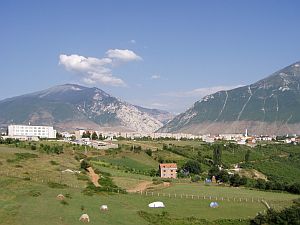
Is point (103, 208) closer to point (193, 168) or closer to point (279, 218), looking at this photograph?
point (279, 218)


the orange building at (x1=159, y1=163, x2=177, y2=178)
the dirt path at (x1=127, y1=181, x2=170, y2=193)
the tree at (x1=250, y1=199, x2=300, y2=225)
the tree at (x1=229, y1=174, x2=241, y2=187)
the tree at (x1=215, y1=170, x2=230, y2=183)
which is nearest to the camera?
the tree at (x1=250, y1=199, x2=300, y2=225)

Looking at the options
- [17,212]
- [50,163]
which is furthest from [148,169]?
[17,212]

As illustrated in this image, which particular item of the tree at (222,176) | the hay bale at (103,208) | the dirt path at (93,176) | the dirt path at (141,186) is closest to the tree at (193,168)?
the tree at (222,176)

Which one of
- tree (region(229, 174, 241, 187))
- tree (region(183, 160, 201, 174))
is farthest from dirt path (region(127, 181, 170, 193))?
tree (region(183, 160, 201, 174))

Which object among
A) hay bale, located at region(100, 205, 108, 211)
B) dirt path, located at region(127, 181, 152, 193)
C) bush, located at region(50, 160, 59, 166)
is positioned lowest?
dirt path, located at region(127, 181, 152, 193)

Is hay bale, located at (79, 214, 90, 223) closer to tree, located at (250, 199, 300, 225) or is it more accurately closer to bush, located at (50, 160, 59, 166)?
tree, located at (250, 199, 300, 225)

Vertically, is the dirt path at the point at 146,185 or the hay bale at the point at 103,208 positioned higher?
the hay bale at the point at 103,208

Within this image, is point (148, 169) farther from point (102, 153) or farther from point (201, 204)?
point (201, 204)

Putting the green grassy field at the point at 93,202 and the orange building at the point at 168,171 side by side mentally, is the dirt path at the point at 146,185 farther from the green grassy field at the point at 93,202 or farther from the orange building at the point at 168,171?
the orange building at the point at 168,171

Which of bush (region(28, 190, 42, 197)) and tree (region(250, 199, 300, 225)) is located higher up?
bush (region(28, 190, 42, 197))

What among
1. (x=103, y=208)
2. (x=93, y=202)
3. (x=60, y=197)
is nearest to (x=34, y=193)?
(x=60, y=197)

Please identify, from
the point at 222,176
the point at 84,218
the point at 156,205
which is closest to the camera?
the point at 84,218

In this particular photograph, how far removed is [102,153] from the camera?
115438 millimetres

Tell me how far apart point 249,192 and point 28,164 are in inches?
1410
